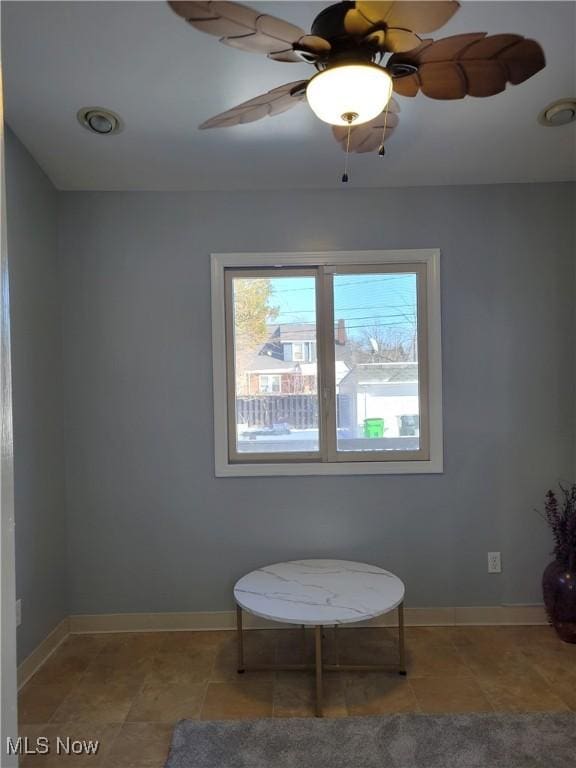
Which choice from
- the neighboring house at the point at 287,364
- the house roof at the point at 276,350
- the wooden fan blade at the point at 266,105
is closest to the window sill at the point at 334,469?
the neighboring house at the point at 287,364

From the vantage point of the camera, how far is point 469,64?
57.9 inches

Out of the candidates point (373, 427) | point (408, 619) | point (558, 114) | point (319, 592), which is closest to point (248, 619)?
point (319, 592)

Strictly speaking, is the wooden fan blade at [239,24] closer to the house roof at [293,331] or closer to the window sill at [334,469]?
the house roof at [293,331]

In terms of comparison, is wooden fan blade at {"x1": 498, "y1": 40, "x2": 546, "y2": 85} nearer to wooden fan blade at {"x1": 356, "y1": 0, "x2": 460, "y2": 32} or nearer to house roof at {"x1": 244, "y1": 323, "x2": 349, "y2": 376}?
wooden fan blade at {"x1": 356, "y1": 0, "x2": 460, "y2": 32}

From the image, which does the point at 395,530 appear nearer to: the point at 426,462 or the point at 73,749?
the point at 426,462

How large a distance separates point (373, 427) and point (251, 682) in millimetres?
1454

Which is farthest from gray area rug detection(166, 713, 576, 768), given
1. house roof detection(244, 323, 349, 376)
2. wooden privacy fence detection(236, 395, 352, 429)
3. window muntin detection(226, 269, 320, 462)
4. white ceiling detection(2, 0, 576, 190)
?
white ceiling detection(2, 0, 576, 190)

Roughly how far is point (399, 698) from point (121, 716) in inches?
47.2

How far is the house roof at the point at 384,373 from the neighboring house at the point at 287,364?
2.3 inches

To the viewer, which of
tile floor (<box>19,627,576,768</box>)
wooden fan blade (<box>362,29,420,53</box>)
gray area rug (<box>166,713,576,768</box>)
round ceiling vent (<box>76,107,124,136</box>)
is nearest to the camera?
wooden fan blade (<box>362,29,420,53</box>)

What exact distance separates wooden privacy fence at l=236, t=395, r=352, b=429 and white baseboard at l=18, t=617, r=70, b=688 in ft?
4.96

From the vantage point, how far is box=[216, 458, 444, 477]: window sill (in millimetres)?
2857

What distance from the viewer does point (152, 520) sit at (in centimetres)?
288

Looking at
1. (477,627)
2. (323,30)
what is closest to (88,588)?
(477,627)
